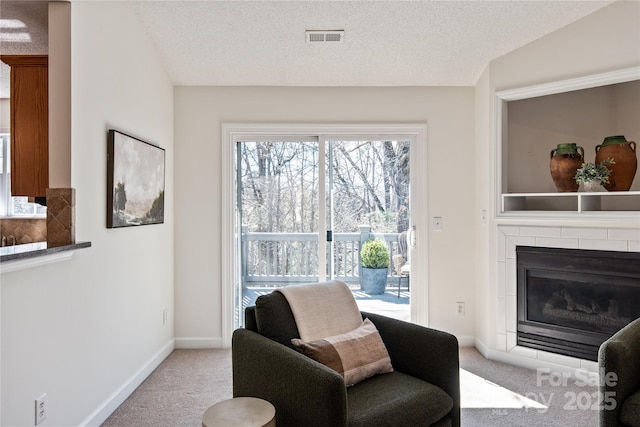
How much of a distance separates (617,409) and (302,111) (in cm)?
302

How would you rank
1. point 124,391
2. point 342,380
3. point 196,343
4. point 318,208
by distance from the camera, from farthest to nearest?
1. point 318,208
2. point 196,343
3. point 124,391
4. point 342,380

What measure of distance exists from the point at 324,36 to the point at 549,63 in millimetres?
1687

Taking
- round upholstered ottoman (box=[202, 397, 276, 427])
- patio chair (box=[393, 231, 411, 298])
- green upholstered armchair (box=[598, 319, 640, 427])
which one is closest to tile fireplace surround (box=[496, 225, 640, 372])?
patio chair (box=[393, 231, 411, 298])

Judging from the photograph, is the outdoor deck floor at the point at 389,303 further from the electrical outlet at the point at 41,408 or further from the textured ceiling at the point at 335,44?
the electrical outlet at the point at 41,408

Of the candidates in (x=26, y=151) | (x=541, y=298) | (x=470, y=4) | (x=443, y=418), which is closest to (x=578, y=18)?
(x=470, y=4)

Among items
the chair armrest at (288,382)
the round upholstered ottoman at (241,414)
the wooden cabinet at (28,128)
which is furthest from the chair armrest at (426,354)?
the wooden cabinet at (28,128)

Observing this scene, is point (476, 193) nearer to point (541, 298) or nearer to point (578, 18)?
point (541, 298)

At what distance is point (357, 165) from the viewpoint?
12.6ft

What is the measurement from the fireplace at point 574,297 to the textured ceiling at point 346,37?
162 centimetres

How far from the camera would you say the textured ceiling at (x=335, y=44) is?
112 inches

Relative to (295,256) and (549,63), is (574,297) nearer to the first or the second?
(549,63)

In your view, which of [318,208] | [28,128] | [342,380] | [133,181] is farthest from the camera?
[318,208]

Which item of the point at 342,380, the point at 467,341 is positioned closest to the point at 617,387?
the point at 342,380

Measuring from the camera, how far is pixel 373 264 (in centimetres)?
383
